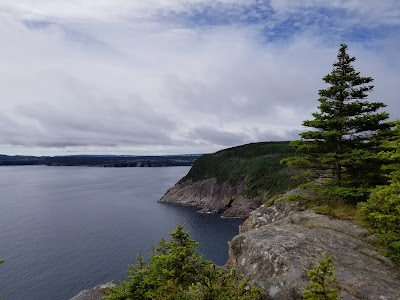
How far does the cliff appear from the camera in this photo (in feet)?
309

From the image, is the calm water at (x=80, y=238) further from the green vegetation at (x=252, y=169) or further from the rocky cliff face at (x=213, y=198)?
the green vegetation at (x=252, y=169)

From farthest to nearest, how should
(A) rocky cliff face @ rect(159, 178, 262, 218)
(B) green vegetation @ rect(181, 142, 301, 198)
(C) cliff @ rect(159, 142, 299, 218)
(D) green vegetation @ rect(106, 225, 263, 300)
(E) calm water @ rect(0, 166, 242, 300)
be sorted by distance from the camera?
(B) green vegetation @ rect(181, 142, 301, 198) → (C) cliff @ rect(159, 142, 299, 218) → (A) rocky cliff face @ rect(159, 178, 262, 218) → (E) calm water @ rect(0, 166, 242, 300) → (D) green vegetation @ rect(106, 225, 263, 300)

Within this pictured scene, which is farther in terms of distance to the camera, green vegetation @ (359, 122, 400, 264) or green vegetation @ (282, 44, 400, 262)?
green vegetation @ (282, 44, 400, 262)

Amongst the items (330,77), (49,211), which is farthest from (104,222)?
(330,77)

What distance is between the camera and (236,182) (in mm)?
108625

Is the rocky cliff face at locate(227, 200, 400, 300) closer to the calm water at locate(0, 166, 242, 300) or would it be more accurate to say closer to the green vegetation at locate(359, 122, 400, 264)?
the green vegetation at locate(359, 122, 400, 264)

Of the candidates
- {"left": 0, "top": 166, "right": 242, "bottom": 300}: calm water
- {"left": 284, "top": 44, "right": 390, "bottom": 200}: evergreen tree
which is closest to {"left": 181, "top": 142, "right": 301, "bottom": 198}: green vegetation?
{"left": 0, "top": 166, "right": 242, "bottom": 300}: calm water

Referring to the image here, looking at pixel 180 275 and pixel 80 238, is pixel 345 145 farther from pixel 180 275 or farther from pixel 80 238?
pixel 80 238

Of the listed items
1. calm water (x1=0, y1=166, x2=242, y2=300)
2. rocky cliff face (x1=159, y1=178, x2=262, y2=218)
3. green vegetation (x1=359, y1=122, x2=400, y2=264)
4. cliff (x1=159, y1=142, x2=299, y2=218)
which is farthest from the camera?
cliff (x1=159, y1=142, x2=299, y2=218)

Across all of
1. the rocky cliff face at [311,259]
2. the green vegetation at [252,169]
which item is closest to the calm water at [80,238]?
the green vegetation at [252,169]

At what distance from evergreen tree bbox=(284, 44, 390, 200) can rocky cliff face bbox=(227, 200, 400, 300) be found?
15.6ft

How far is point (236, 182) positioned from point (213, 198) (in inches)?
489

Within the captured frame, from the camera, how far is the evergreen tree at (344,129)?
17.1 metres

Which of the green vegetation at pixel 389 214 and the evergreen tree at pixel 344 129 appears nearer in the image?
the green vegetation at pixel 389 214
